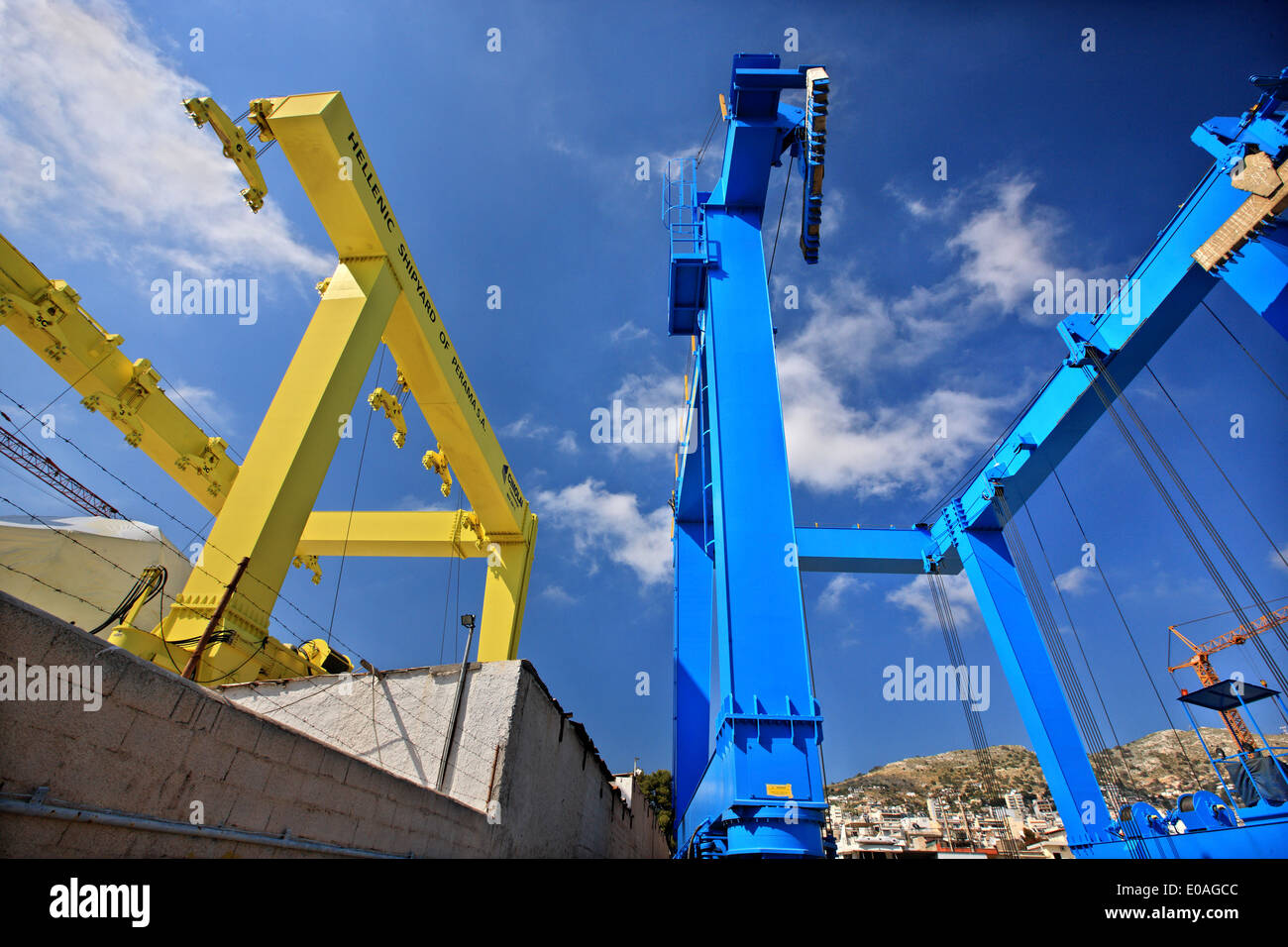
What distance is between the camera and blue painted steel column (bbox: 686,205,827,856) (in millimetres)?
5109

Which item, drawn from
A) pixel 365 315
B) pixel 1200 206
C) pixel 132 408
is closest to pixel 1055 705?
pixel 1200 206

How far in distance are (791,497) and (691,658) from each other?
20.6 ft

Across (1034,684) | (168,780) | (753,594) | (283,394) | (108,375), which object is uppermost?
(108,375)

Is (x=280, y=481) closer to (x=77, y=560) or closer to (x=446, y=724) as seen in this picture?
(x=446, y=724)

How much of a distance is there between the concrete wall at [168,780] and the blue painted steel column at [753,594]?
262 cm

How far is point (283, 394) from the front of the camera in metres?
6.55

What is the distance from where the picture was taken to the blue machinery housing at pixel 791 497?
18.1 feet

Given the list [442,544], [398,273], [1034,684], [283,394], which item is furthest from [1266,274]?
[442,544]

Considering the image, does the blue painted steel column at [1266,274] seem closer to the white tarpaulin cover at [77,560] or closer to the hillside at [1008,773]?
the white tarpaulin cover at [77,560]

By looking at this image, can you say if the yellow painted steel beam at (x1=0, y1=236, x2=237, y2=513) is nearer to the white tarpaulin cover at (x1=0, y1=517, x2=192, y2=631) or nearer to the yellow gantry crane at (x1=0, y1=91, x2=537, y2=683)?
the yellow gantry crane at (x1=0, y1=91, x2=537, y2=683)

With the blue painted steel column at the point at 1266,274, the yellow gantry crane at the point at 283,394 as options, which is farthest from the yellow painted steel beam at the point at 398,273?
the blue painted steel column at the point at 1266,274

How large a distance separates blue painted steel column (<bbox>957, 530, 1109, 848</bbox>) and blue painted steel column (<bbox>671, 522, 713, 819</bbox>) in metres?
5.28

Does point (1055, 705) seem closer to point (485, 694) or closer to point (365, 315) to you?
point (485, 694)
